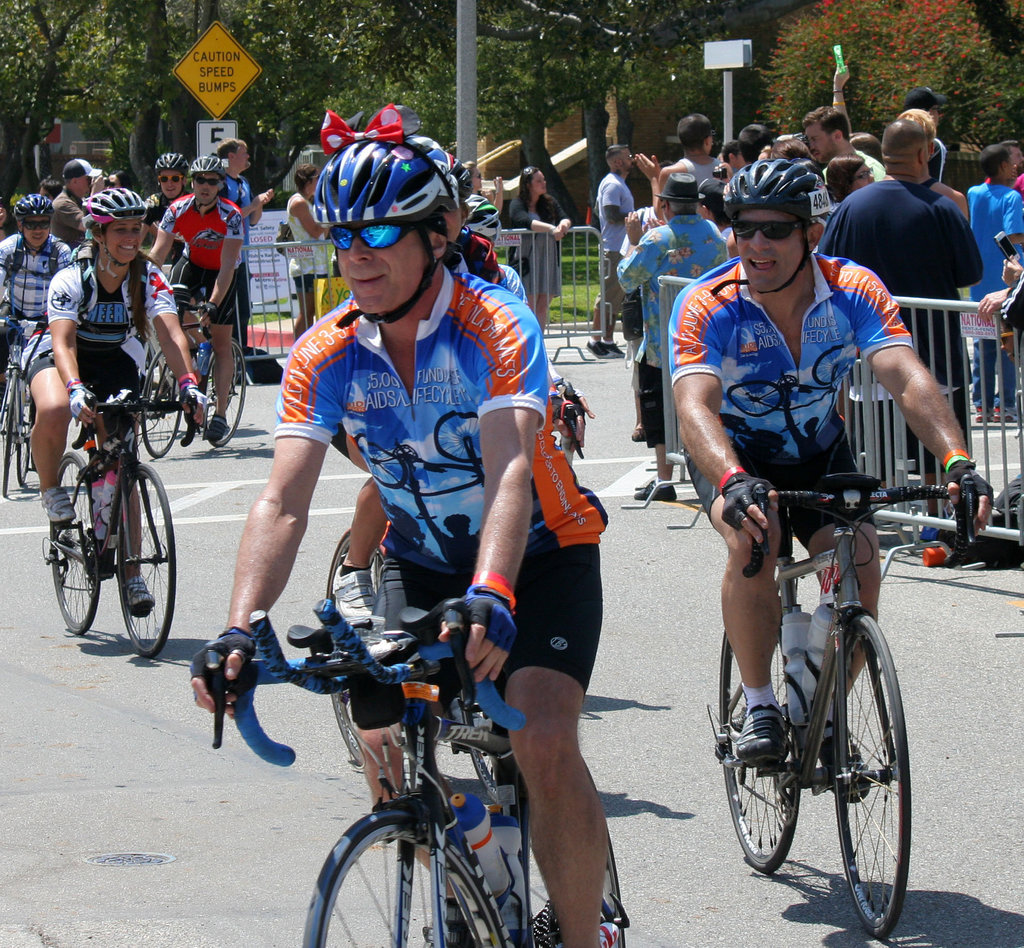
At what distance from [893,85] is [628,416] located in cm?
2137

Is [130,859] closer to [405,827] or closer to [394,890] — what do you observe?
[394,890]

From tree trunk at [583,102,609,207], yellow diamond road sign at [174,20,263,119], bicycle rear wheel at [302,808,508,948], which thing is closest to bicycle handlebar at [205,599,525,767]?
bicycle rear wheel at [302,808,508,948]

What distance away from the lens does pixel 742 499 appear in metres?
3.96

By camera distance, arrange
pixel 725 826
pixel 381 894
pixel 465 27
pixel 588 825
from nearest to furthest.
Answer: pixel 381 894 → pixel 588 825 → pixel 725 826 → pixel 465 27

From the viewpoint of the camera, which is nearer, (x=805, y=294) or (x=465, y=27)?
(x=805, y=294)

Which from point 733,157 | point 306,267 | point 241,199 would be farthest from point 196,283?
point 733,157

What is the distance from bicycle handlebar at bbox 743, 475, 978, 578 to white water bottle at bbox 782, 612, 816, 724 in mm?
427

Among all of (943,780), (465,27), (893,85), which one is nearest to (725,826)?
(943,780)

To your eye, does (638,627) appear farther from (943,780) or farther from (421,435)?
(421,435)

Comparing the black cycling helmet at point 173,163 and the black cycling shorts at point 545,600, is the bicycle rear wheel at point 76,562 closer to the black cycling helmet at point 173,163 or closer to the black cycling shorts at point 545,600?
the black cycling shorts at point 545,600

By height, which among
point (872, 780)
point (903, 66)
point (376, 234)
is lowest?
point (872, 780)

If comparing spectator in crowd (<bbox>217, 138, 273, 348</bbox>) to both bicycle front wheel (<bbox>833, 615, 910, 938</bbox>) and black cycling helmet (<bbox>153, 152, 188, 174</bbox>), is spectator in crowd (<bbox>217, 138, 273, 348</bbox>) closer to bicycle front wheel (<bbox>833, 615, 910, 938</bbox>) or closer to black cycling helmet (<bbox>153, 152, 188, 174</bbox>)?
black cycling helmet (<bbox>153, 152, 188, 174</bbox>)

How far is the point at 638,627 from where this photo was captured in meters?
7.75

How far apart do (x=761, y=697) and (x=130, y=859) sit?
199cm
